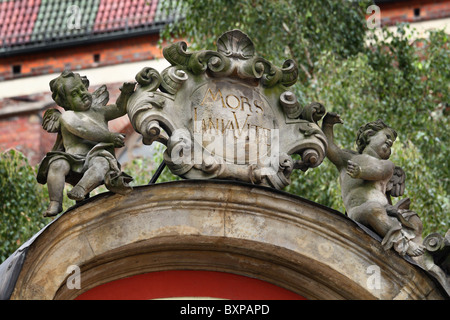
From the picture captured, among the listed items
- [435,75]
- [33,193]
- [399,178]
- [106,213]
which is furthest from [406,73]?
[106,213]

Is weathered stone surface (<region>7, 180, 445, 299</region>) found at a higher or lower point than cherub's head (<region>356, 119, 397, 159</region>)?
lower

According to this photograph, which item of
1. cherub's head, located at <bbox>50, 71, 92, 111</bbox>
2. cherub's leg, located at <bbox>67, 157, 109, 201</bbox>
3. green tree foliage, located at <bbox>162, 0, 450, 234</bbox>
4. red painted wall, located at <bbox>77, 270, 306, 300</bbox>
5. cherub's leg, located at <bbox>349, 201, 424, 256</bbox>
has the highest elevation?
green tree foliage, located at <bbox>162, 0, 450, 234</bbox>

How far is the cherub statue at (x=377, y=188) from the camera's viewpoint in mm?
8492

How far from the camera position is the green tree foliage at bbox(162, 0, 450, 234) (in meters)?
15.5

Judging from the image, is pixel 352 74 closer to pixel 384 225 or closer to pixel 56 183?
pixel 384 225

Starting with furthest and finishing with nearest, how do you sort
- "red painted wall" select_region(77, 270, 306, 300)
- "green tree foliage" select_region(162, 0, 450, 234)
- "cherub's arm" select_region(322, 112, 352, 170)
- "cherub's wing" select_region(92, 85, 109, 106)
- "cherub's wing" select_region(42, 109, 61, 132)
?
"green tree foliage" select_region(162, 0, 450, 234), "cherub's arm" select_region(322, 112, 352, 170), "cherub's wing" select_region(92, 85, 109, 106), "cherub's wing" select_region(42, 109, 61, 132), "red painted wall" select_region(77, 270, 306, 300)

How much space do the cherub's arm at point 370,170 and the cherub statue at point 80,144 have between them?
1523mm

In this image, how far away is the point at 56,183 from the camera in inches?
323

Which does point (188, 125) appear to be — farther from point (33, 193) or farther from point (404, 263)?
point (33, 193)

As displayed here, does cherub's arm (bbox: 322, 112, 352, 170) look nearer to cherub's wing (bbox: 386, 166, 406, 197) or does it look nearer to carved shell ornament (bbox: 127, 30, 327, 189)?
carved shell ornament (bbox: 127, 30, 327, 189)

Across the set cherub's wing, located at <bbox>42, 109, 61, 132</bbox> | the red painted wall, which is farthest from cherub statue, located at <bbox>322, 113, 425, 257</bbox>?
cherub's wing, located at <bbox>42, 109, 61, 132</bbox>

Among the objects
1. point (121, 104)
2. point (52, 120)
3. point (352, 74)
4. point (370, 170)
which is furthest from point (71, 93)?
point (352, 74)

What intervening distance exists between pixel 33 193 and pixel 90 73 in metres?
12.3

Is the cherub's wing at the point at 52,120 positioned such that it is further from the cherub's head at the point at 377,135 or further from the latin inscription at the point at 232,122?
the cherub's head at the point at 377,135
